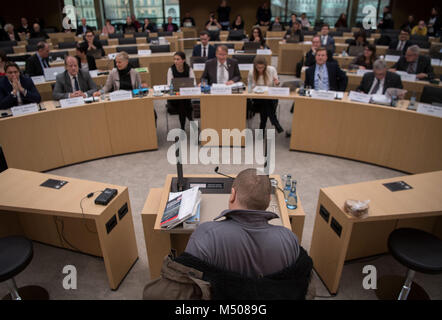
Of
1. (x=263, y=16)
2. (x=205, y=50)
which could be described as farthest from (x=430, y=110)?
(x=263, y=16)

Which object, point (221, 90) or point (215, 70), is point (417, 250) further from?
point (215, 70)

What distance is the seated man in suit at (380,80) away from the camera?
4688mm

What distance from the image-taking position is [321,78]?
525 centimetres

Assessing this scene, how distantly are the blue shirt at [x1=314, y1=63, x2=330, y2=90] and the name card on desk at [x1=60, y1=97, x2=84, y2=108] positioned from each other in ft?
11.9

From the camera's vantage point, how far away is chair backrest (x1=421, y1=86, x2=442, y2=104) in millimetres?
4672

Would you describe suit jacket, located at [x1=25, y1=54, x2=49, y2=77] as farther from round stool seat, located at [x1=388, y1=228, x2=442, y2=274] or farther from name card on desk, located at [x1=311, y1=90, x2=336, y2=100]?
round stool seat, located at [x1=388, y1=228, x2=442, y2=274]

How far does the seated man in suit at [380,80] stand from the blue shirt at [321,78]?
22.7 inches

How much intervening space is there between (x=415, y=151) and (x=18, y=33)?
13737mm

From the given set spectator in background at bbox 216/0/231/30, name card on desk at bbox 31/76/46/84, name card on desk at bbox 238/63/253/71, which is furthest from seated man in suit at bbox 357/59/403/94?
spectator in background at bbox 216/0/231/30

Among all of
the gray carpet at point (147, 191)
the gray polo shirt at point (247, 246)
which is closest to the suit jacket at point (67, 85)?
the gray carpet at point (147, 191)

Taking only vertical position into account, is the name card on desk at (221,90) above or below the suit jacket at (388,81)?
below

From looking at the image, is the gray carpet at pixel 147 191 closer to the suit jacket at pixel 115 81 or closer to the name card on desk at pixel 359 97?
the name card on desk at pixel 359 97

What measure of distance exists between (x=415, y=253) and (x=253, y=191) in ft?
4.88
